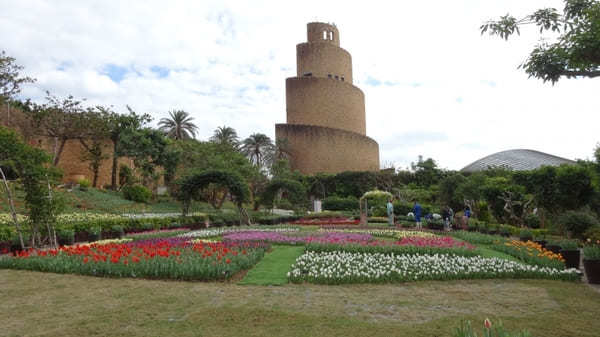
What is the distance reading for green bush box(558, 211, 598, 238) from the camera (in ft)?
44.6

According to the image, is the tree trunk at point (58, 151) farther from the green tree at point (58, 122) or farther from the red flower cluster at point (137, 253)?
the red flower cluster at point (137, 253)

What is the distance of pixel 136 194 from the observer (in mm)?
27609

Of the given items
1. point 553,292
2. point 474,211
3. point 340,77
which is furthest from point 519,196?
point 340,77

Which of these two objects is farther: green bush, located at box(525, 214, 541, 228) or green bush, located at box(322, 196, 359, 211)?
green bush, located at box(322, 196, 359, 211)

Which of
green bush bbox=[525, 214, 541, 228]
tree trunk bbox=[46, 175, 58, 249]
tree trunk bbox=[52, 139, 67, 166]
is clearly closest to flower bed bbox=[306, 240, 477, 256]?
tree trunk bbox=[46, 175, 58, 249]

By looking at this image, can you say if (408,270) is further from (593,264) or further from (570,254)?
(570,254)

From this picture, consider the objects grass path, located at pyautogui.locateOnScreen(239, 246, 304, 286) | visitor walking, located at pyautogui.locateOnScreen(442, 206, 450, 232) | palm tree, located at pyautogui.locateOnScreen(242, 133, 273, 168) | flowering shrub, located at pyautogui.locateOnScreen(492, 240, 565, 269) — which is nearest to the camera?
grass path, located at pyautogui.locateOnScreen(239, 246, 304, 286)

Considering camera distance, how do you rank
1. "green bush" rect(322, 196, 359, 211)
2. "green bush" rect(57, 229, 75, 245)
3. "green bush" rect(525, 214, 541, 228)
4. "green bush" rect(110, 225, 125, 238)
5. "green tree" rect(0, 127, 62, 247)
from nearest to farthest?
"green tree" rect(0, 127, 62, 247), "green bush" rect(57, 229, 75, 245), "green bush" rect(110, 225, 125, 238), "green bush" rect(525, 214, 541, 228), "green bush" rect(322, 196, 359, 211)

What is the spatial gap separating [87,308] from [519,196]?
2109cm

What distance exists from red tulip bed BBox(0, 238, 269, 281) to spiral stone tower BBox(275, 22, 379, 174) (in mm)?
36148

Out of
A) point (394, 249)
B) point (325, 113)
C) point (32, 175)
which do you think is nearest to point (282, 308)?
point (394, 249)

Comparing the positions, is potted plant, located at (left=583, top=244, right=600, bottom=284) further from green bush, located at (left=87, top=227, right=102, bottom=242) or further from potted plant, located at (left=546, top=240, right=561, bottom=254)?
green bush, located at (left=87, top=227, right=102, bottom=242)

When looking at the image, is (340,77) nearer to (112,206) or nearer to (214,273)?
(112,206)

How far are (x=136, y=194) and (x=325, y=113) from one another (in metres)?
25.8
